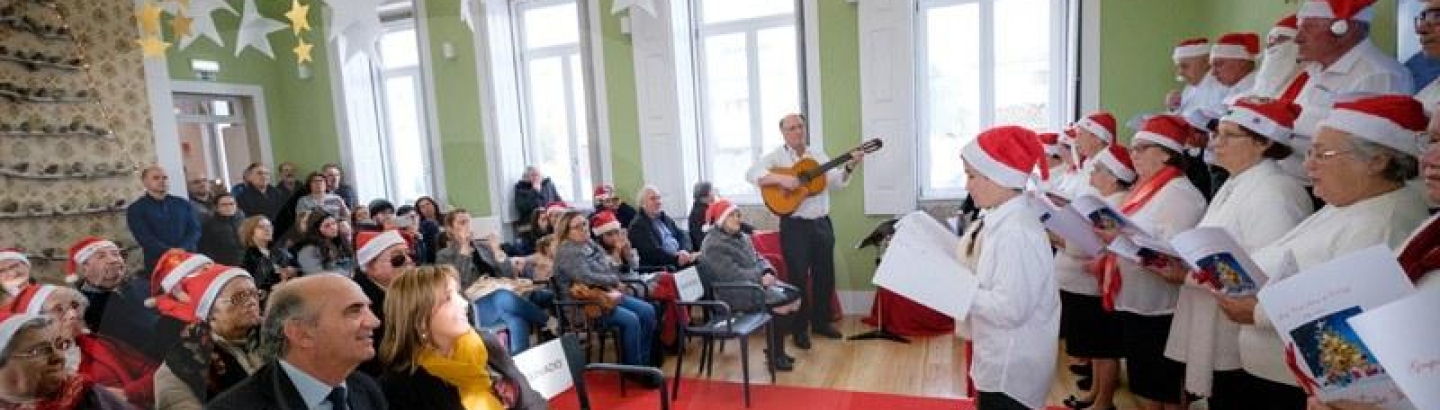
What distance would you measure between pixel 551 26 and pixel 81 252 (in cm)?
208

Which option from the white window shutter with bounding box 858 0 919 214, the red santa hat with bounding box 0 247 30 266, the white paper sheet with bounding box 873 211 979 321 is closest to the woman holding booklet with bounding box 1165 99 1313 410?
the white paper sheet with bounding box 873 211 979 321

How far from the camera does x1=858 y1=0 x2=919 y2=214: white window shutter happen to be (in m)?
4.20

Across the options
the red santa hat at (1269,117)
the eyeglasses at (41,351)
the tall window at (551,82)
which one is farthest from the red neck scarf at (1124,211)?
the eyeglasses at (41,351)

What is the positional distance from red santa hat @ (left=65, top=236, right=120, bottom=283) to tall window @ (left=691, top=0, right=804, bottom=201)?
280 centimetres

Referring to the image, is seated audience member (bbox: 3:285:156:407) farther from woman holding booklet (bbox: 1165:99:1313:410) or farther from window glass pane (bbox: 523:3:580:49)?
woman holding booklet (bbox: 1165:99:1313:410)

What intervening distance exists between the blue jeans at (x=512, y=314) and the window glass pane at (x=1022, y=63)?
346cm

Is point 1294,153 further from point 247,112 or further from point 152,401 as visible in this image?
point 247,112

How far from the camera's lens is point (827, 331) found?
159 inches

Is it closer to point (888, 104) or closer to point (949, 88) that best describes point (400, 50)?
point (888, 104)

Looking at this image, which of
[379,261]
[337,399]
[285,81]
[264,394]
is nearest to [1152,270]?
[337,399]

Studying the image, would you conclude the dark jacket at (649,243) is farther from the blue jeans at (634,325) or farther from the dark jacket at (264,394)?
the dark jacket at (264,394)

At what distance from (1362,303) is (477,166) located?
10.6 feet

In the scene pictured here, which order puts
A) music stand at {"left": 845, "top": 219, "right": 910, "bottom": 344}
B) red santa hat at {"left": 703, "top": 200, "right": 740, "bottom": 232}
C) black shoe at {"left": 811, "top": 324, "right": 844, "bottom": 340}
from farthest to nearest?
black shoe at {"left": 811, "top": 324, "right": 844, "bottom": 340}, music stand at {"left": 845, "top": 219, "right": 910, "bottom": 344}, red santa hat at {"left": 703, "top": 200, "right": 740, "bottom": 232}

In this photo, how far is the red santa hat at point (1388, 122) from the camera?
125cm
